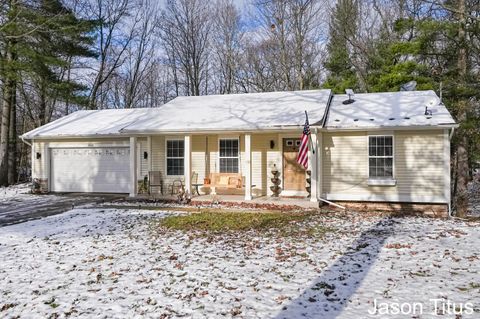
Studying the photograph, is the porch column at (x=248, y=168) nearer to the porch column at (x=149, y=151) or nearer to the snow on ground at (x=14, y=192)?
the porch column at (x=149, y=151)

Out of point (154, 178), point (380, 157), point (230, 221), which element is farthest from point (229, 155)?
point (380, 157)

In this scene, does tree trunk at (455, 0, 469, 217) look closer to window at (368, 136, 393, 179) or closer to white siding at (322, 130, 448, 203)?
white siding at (322, 130, 448, 203)

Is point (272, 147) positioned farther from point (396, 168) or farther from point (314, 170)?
point (396, 168)

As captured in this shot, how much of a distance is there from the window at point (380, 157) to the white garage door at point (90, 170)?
9657 millimetres

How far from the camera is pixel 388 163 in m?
11.7

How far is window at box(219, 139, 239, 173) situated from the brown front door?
181cm

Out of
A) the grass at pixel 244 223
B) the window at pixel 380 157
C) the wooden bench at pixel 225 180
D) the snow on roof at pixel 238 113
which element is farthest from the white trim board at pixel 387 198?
the wooden bench at pixel 225 180

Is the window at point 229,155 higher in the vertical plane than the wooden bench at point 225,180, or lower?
higher

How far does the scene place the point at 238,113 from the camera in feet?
45.1

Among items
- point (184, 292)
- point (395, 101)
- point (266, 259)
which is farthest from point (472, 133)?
point (184, 292)

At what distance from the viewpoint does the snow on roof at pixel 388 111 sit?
11398mm

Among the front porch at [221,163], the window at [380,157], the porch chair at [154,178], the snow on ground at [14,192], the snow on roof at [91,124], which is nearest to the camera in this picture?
the window at [380,157]

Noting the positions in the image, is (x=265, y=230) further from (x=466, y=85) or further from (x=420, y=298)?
(x=466, y=85)

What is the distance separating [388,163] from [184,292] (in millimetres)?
8860
